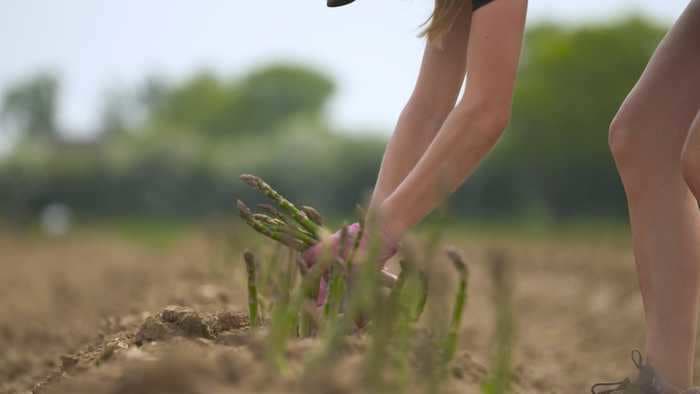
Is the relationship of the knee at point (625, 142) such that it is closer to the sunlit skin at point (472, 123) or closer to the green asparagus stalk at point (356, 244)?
the sunlit skin at point (472, 123)

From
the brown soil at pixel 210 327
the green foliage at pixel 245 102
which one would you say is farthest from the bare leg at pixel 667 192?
the green foliage at pixel 245 102

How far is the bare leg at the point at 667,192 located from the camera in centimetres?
258

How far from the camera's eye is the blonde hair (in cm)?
234

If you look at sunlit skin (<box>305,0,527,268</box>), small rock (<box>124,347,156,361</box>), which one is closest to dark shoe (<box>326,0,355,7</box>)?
sunlit skin (<box>305,0,527,268</box>)

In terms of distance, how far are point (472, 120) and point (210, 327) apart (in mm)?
973

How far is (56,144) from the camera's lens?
161ft

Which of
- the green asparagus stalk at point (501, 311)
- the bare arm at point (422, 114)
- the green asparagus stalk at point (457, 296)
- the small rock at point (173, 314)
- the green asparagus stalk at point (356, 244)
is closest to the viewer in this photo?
the green asparagus stalk at point (501, 311)

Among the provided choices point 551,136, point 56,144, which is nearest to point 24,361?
point 551,136

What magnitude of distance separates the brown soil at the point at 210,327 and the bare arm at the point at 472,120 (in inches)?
9.0

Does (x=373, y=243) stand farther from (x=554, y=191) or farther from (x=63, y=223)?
(x=63, y=223)

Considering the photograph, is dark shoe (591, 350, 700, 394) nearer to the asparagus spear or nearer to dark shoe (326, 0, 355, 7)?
the asparagus spear

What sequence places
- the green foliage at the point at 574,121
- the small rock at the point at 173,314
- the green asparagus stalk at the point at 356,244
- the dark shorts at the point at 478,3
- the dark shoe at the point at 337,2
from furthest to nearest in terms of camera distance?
the green foliage at the point at 574,121, the dark shoe at the point at 337,2, the small rock at the point at 173,314, the dark shorts at the point at 478,3, the green asparagus stalk at the point at 356,244

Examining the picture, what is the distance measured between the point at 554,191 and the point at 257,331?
91.3 ft

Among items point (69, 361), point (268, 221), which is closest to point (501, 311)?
point (268, 221)
